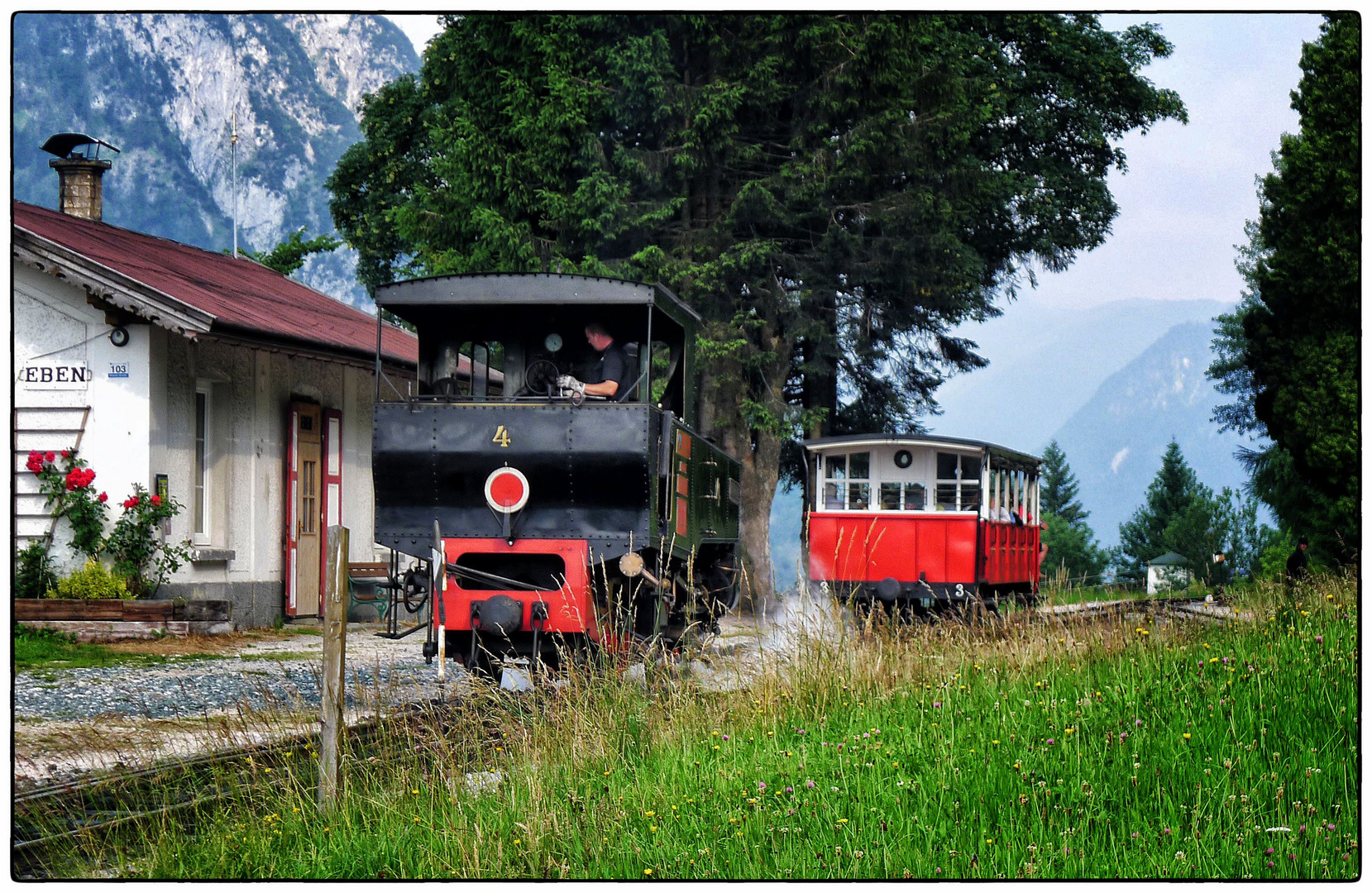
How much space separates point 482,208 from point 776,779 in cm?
1838

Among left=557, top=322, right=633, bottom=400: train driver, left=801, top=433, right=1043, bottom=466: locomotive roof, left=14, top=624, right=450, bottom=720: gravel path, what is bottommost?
left=14, top=624, right=450, bottom=720: gravel path

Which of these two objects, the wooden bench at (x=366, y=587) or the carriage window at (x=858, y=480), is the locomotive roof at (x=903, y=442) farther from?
the wooden bench at (x=366, y=587)

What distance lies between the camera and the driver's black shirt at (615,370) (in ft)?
36.2

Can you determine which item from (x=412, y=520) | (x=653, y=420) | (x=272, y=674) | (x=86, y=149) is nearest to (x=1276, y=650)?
(x=653, y=420)

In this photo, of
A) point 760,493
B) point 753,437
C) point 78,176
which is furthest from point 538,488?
point 753,437

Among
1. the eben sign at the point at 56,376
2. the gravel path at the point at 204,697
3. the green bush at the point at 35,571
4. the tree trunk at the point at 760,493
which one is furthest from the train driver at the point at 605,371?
the tree trunk at the point at 760,493

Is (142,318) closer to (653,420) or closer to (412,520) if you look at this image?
(412,520)

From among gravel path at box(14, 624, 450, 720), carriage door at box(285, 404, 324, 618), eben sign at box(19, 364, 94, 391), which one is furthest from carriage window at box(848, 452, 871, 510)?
eben sign at box(19, 364, 94, 391)

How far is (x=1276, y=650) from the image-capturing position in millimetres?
7988

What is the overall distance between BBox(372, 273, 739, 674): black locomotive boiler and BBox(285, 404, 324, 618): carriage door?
8.17m

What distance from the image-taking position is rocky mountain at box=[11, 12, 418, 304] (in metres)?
153

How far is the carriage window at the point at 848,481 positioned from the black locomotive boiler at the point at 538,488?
865 cm

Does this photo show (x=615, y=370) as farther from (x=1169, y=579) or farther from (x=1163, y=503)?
(x=1163, y=503)

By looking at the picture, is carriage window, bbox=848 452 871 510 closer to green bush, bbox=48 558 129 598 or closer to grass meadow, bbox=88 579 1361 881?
green bush, bbox=48 558 129 598
